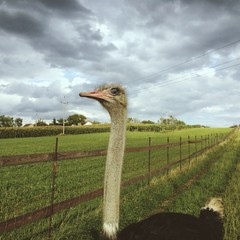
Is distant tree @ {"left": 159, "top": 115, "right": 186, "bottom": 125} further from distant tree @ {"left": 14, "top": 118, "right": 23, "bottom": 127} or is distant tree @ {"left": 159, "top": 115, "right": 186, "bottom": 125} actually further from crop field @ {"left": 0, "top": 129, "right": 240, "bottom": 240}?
crop field @ {"left": 0, "top": 129, "right": 240, "bottom": 240}

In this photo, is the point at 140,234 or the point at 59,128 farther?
the point at 59,128

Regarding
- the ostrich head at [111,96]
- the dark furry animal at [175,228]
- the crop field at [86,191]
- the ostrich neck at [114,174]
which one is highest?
the ostrich head at [111,96]

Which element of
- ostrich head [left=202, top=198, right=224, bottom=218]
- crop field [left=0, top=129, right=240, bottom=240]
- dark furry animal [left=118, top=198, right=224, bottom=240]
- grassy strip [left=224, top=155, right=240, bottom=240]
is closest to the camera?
dark furry animal [left=118, top=198, right=224, bottom=240]

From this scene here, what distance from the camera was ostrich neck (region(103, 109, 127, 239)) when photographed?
9.29ft

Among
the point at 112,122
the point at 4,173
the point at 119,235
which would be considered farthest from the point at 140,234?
the point at 4,173

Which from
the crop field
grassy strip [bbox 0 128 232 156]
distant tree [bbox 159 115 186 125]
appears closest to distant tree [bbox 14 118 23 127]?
distant tree [bbox 159 115 186 125]

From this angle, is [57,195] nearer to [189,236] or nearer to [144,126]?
[189,236]

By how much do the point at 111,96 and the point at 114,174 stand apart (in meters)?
0.69

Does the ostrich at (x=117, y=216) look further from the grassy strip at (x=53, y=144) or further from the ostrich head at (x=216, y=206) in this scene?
the grassy strip at (x=53, y=144)

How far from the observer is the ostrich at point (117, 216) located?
2756mm

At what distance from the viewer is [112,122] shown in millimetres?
3145

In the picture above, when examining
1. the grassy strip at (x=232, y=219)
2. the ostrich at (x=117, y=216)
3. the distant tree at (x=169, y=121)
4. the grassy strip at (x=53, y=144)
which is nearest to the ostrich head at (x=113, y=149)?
the ostrich at (x=117, y=216)

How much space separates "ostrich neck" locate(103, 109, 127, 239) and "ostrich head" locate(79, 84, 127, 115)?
0.18 feet

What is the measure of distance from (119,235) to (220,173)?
898cm
